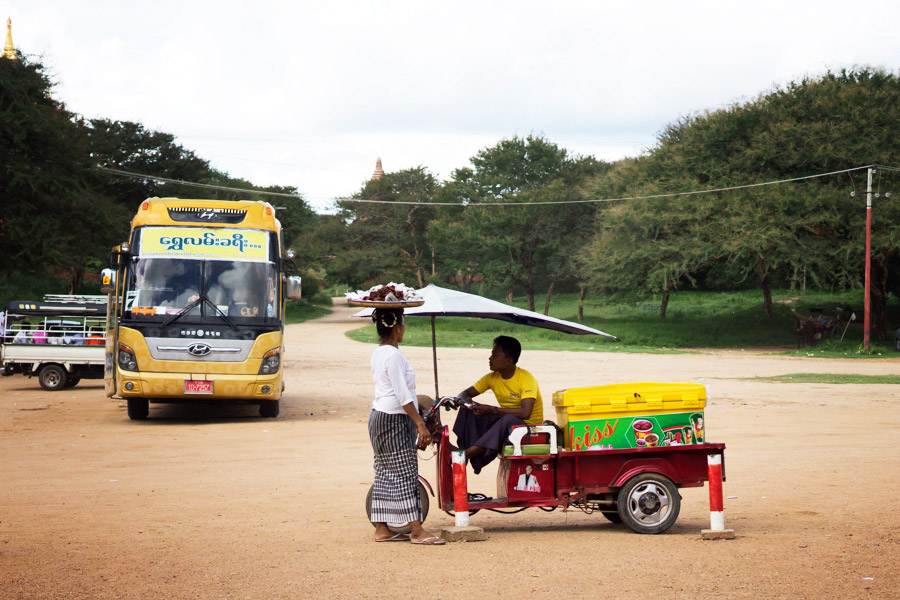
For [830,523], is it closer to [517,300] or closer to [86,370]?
[86,370]

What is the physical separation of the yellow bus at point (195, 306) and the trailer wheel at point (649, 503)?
28.9 ft

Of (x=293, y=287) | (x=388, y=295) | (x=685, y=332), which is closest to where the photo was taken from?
(x=388, y=295)

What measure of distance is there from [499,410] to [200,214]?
31.8ft

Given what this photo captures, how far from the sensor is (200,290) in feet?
49.1

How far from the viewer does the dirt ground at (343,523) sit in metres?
5.67

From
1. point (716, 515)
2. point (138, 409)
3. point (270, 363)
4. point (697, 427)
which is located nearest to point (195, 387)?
point (270, 363)

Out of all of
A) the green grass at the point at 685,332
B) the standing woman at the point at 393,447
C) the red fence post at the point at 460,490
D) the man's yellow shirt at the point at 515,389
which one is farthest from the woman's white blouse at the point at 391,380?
the green grass at the point at 685,332

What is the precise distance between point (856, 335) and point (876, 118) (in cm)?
887

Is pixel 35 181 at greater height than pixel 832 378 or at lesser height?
greater

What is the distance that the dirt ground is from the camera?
5.67 meters

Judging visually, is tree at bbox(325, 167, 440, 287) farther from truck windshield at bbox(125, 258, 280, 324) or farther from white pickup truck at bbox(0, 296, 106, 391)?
truck windshield at bbox(125, 258, 280, 324)

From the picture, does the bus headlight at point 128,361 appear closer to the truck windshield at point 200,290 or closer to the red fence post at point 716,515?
the truck windshield at point 200,290

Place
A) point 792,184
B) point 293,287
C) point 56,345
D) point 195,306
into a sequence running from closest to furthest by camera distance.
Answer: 1. point 195,306
2. point 293,287
3. point 56,345
4. point 792,184

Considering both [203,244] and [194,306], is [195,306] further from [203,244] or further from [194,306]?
[203,244]
